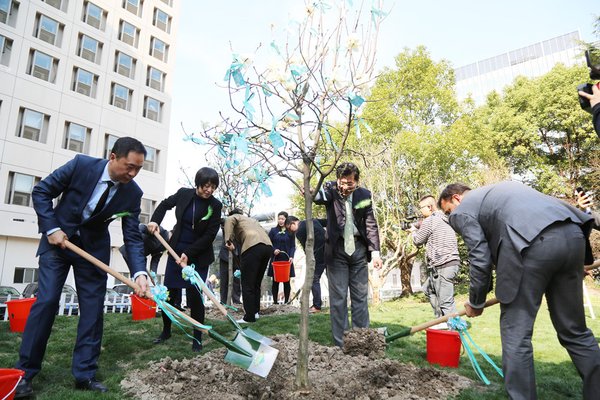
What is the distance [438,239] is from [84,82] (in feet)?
66.5

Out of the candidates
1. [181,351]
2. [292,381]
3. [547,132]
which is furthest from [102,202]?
[547,132]

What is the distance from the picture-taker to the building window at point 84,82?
62.7 feet

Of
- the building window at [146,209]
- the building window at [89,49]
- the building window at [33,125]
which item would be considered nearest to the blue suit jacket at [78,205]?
the building window at [33,125]

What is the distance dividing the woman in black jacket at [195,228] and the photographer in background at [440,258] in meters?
2.83

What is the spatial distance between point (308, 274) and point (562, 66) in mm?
21966

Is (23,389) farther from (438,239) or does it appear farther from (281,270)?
(281,270)

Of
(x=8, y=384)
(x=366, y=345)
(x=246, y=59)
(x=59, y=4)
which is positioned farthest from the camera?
(x=59, y=4)

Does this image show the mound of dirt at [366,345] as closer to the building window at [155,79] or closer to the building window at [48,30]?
the building window at [48,30]

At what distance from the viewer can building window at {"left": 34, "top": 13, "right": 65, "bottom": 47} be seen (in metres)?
18.2

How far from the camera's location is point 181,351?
13.3 feet

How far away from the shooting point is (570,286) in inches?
94.0

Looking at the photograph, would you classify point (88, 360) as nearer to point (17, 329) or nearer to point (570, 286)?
point (17, 329)

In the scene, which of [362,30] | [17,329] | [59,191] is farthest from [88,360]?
[362,30]

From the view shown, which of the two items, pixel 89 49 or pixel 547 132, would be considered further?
pixel 89 49
